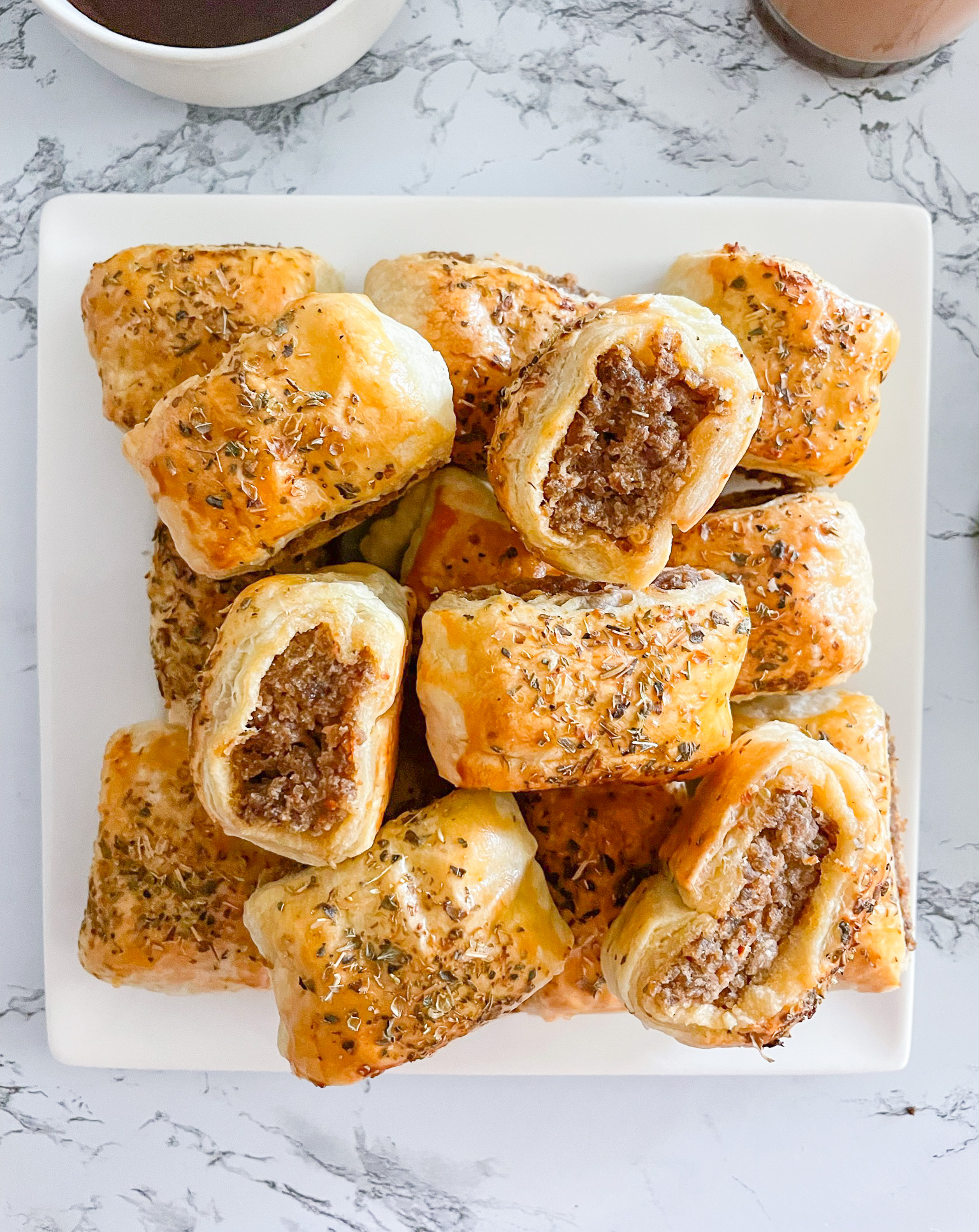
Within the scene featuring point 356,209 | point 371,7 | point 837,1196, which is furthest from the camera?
point 837,1196

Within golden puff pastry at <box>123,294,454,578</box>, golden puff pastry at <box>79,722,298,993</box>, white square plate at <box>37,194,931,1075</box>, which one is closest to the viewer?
golden puff pastry at <box>123,294,454,578</box>

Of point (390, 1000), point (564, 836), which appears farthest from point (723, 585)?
point (390, 1000)

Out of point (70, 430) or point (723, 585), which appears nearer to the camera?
point (723, 585)

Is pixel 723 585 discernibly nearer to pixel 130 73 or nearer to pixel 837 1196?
pixel 130 73

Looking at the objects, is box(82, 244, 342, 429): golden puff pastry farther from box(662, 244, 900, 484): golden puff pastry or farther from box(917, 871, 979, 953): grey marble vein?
box(917, 871, 979, 953): grey marble vein

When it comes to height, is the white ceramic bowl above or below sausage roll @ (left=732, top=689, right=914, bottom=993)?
above

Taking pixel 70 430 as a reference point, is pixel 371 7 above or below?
above

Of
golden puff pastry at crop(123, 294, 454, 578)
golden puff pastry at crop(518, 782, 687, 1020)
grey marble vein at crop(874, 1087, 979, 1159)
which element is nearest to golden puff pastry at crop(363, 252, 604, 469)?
golden puff pastry at crop(123, 294, 454, 578)

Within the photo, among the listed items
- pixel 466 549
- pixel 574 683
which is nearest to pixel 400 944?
pixel 574 683
